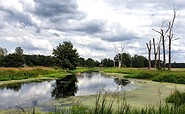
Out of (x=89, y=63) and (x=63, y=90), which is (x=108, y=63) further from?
(x=63, y=90)

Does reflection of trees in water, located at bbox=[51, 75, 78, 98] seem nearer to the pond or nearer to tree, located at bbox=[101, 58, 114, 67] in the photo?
the pond

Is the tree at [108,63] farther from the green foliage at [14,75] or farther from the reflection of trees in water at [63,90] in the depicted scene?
the reflection of trees in water at [63,90]

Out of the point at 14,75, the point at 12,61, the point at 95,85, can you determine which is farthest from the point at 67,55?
the point at 95,85

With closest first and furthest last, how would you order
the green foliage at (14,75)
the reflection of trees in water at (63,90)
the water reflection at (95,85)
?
1. the reflection of trees in water at (63,90)
2. the water reflection at (95,85)
3. the green foliage at (14,75)

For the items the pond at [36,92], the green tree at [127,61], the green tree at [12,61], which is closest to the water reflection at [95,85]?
the pond at [36,92]

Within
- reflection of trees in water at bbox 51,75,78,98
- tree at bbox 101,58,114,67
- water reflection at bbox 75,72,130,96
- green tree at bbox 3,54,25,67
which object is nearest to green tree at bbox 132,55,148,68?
tree at bbox 101,58,114,67

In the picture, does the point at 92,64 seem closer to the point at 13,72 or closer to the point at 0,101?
the point at 13,72

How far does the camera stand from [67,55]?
69.3 meters

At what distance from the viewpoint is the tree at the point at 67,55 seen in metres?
68.5

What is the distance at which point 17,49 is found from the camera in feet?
387

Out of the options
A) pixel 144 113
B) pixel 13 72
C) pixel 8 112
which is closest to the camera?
pixel 144 113

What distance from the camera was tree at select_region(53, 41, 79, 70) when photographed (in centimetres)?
6853

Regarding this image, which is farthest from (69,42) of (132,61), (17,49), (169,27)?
(132,61)

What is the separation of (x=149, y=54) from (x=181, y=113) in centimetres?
5351
